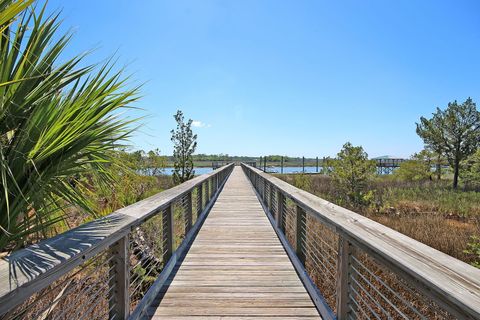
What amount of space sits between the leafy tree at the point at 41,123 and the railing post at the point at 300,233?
2358mm

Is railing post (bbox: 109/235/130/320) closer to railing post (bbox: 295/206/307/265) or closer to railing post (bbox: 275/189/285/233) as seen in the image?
railing post (bbox: 295/206/307/265)

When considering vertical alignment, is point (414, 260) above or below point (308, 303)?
above

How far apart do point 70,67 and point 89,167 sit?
26.3 inches

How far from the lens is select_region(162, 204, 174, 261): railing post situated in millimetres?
3457

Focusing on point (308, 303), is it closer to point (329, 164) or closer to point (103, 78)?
point (103, 78)

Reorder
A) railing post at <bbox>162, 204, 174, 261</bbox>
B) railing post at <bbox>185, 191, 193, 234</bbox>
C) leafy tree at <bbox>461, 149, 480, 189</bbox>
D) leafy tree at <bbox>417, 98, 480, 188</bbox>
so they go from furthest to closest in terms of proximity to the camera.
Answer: leafy tree at <bbox>417, 98, 480, 188</bbox>
leafy tree at <bbox>461, 149, 480, 189</bbox>
railing post at <bbox>185, 191, 193, 234</bbox>
railing post at <bbox>162, 204, 174, 261</bbox>

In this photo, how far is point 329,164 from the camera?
14.3 meters

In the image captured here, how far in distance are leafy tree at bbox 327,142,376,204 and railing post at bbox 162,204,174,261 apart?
1090 centimetres

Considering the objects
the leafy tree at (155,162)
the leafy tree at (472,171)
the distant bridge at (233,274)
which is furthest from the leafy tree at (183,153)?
the leafy tree at (472,171)

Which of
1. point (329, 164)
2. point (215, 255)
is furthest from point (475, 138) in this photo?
point (215, 255)

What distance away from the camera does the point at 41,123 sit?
166cm

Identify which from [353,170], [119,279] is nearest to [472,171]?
[353,170]

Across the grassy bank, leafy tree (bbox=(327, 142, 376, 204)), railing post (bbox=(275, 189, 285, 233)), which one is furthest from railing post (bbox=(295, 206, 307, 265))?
leafy tree (bbox=(327, 142, 376, 204))

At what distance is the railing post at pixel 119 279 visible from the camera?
199cm
